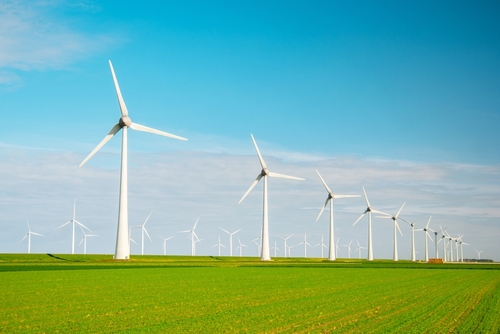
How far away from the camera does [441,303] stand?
29.3 meters

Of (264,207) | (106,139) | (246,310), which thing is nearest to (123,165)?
(106,139)

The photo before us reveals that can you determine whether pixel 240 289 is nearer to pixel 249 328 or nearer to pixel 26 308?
pixel 26 308

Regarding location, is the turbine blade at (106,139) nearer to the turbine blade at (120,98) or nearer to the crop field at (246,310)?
the turbine blade at (120,98)

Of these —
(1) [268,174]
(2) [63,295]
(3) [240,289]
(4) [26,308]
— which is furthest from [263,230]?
(4) [26,308]

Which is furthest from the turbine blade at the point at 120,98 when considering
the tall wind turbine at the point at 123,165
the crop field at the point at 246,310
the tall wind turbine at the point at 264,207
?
the crop field at the point at 246,310

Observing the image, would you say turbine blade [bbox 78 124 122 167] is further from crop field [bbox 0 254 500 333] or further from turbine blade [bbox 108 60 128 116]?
crop field [bbox 0 254 500 333]

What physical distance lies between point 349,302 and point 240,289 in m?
11.2

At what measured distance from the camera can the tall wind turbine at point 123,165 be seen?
3147 inches

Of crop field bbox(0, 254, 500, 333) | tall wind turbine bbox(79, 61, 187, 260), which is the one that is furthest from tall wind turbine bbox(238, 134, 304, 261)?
crop field bbox(0, 254, 500, 333)

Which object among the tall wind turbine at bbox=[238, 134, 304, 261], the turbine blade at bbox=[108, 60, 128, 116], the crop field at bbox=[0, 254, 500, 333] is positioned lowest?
the crop field at bbox=[0, 254, 500, 333]

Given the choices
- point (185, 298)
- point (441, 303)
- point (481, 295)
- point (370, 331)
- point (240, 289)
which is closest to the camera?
point (370, 331)

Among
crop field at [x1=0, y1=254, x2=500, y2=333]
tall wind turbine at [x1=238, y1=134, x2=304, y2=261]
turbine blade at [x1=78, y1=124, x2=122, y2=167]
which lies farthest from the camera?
tall wind turbine at [x1=238, y1=134, x2=304, y2=261]

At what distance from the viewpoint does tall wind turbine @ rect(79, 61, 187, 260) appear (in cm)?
7994

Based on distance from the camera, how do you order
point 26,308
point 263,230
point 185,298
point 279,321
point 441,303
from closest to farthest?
point 279,321
point 26,308
point 441,303
point 185,298
point 263,230
